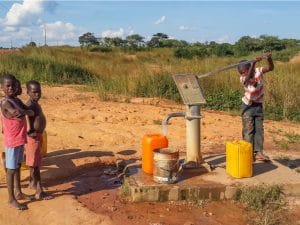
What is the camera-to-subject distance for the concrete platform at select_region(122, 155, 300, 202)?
5.03 metres

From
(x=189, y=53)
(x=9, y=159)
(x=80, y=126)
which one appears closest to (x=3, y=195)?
(x=9, y=159)

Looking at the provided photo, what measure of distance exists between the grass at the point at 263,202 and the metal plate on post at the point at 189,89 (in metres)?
1.11

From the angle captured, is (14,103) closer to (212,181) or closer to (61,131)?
(212,181)

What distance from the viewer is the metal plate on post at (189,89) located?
5.42 metres

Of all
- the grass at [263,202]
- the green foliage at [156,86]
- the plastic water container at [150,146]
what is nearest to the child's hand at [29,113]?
the plastic water container at [150,146]

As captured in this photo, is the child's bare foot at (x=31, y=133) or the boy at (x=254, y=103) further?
the boy at (x=254, y=103)

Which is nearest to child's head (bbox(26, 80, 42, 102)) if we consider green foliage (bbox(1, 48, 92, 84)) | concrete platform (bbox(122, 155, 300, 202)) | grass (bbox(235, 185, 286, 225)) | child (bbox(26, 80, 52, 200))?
child (bbox(26, 80, 52, 200))

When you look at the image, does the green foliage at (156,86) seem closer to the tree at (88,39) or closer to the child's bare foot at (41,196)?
the child's bare foot at (41,196)

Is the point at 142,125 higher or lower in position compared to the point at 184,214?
higher

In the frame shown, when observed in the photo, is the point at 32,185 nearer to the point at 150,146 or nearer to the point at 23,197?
the point at 23,197

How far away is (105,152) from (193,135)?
1.80 meters

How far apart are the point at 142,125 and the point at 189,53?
21.6m

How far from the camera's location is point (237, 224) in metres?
4.61

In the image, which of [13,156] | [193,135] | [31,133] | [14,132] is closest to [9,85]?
[14,132]
